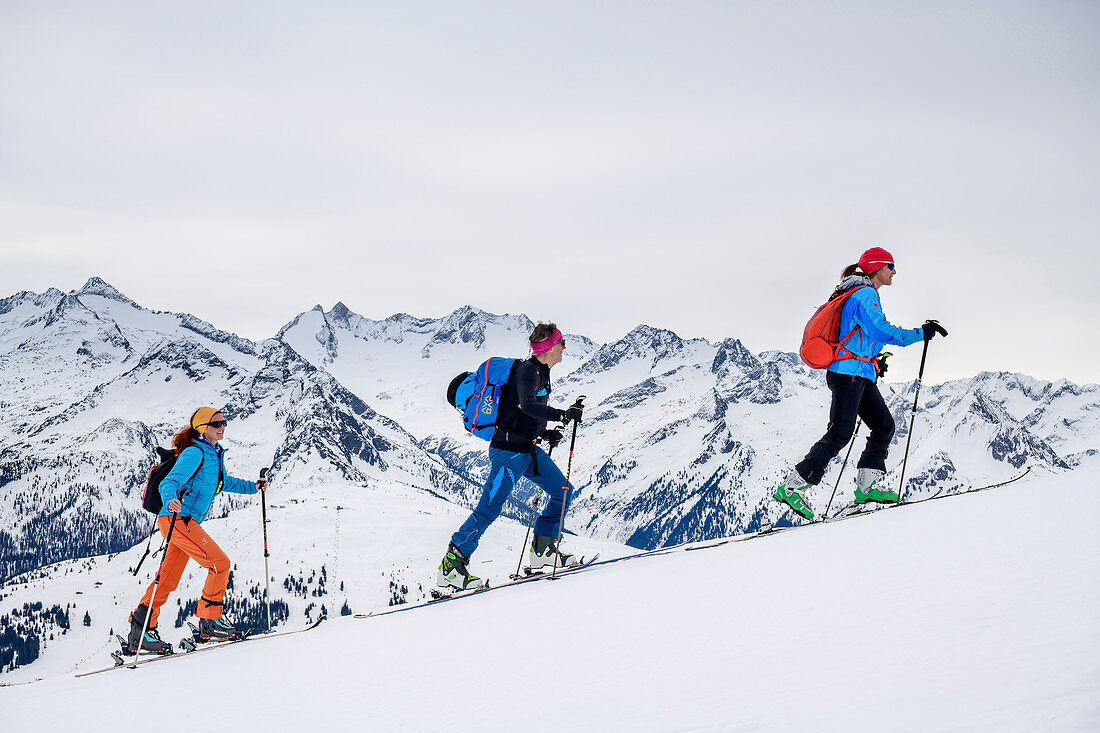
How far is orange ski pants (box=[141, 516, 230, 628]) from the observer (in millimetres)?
8773

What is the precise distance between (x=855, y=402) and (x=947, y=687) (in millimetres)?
6468

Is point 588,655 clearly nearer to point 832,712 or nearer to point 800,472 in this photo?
point 832,712

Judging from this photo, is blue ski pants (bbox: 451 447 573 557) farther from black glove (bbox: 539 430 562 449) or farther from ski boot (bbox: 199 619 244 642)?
ski boot (bbox: 199 619 244 642)

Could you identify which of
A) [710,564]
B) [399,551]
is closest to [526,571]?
[710,564]

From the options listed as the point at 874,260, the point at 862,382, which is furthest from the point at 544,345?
the point at 874,260

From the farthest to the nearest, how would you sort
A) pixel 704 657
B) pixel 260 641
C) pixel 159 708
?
pixel 260 641 < pixel 159 708 < pixel 704 657

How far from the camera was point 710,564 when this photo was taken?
7.35 meters

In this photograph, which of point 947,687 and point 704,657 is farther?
point 704,657

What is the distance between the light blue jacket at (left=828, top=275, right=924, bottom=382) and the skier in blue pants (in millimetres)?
3481

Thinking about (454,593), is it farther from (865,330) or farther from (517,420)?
(865,330)

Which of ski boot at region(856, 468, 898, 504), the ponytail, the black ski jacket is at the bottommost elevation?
ski boot at region(856, 468, 898, 504)

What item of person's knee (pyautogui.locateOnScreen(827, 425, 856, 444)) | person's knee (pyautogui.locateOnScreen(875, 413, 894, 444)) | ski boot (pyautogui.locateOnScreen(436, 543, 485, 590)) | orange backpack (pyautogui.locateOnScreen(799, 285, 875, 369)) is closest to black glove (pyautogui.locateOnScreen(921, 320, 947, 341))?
orange backpack (pyautogui.locateOnScreen(799, 285, 875, 369))

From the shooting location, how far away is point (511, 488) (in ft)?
30.5

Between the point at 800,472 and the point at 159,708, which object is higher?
the point at 800,472
